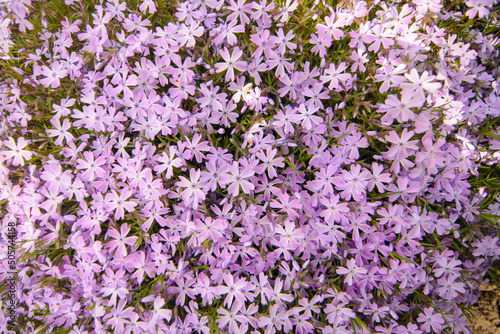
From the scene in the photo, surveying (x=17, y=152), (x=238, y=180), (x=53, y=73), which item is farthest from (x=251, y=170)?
(x=17, y=152)

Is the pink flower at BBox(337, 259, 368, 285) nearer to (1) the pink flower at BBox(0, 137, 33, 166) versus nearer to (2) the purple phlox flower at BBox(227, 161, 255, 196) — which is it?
(2) the purple phlox flower at BBox(227, 161, 255, 196)

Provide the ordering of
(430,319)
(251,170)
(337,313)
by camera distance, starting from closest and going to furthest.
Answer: (251,170)
(337,313)
(430,319)

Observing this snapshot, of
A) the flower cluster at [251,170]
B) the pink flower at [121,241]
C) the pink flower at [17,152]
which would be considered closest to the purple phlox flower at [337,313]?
the flower cluster at [251,170]

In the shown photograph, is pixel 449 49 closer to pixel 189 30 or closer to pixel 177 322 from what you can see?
pixel 189 30

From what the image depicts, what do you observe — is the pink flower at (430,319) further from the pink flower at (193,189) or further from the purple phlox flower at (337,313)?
the pink flower at (193,189)

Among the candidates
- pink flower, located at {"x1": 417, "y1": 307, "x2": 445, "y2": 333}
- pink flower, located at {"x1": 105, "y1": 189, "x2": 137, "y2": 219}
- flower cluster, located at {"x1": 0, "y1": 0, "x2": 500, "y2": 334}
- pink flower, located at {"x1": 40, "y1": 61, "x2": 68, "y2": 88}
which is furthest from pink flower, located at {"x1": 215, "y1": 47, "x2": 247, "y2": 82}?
pink flower, located at {"x1": 417, "y1": 307, "x2": 445, "y2": 333}

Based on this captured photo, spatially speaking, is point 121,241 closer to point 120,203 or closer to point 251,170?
point 120,203

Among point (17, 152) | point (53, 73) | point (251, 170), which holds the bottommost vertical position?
point (17, 152)

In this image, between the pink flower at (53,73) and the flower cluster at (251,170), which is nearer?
the flower cluster at (251,170)
